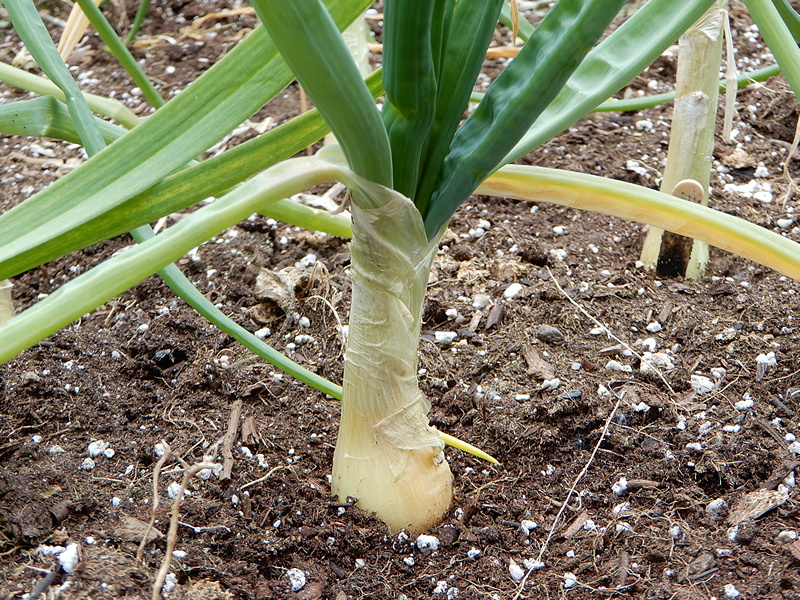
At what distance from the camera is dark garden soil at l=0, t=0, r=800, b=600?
2.33 feet

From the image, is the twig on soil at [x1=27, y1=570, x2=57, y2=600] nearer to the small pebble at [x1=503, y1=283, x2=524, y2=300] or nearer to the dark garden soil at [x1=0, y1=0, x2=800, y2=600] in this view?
the dark garden soil at [x1=0, y1=0, x2=800, y2=600]

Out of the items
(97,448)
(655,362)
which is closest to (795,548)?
(655,362)

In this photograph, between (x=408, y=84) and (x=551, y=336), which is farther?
(x=551, y=336)

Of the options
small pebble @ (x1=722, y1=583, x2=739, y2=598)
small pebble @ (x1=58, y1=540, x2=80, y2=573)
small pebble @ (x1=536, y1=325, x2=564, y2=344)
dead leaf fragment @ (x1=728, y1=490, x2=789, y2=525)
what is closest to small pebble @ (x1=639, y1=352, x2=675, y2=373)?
small pebble @ (x1=536, y1=325, x2=564, y2=344)

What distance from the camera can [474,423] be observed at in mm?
914

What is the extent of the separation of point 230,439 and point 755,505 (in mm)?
561

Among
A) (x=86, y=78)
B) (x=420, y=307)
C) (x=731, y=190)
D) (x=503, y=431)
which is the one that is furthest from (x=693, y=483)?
(x=86, y=78)

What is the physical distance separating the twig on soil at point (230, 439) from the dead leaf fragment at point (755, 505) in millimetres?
520

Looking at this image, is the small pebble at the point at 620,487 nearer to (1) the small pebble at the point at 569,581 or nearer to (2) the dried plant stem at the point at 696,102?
(1) the small pebble at the point at 569,581

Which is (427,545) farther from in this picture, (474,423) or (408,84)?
(408,84)

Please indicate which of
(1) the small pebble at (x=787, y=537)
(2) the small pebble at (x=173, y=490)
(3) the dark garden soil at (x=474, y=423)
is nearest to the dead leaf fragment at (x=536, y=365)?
(3) the dark garden soil at (x=474, y=423)

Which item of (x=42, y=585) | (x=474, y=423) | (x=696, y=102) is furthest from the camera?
(x=696, y=102)

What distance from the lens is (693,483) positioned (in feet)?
2.67

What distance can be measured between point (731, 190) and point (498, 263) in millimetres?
468
